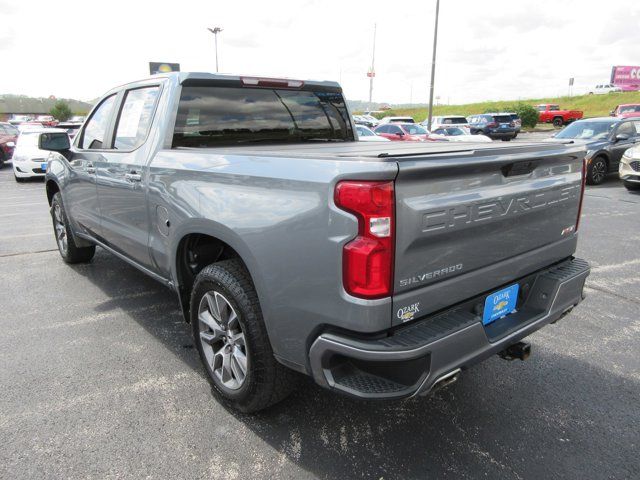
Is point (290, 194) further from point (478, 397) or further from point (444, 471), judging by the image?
point (478, 397)

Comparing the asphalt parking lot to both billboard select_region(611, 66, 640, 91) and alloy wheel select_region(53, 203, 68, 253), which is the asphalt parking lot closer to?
alloy wheel select_region(53, 203, 68, 253)

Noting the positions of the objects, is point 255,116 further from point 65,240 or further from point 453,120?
point 453,120

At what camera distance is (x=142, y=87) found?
12.2ft

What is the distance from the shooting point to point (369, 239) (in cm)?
190

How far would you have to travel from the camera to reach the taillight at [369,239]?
1.88 meters

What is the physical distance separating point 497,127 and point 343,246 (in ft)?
93.1

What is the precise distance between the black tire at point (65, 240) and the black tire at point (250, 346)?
3375 mm

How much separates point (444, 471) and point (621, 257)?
16.0 ft

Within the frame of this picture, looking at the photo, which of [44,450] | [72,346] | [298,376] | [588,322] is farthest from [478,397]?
[72,346]

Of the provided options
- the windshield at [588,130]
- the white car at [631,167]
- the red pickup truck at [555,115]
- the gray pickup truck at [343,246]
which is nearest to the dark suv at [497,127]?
the red pickup truck at [555,115]

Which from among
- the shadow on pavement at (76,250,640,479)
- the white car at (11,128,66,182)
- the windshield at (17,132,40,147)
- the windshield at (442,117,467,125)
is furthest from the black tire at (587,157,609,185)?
the windshield at (442,117,467,125)

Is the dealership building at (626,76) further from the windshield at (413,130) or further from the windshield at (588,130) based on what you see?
the windshield at (588,130)

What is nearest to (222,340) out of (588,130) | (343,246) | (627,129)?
(343,246)

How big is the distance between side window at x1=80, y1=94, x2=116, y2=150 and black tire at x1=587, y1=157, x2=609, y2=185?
11.5 m
